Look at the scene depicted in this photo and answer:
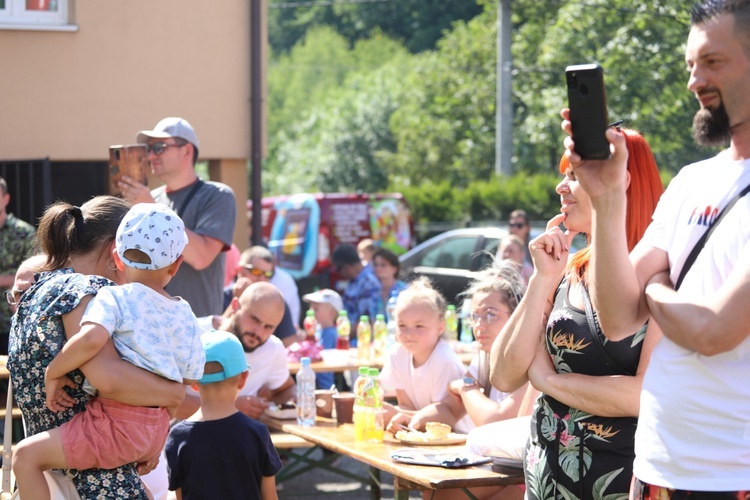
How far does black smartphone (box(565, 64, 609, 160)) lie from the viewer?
2277 millimetres

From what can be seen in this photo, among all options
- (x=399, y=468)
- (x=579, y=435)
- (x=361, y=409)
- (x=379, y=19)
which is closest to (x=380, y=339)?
(x=361, y=409)

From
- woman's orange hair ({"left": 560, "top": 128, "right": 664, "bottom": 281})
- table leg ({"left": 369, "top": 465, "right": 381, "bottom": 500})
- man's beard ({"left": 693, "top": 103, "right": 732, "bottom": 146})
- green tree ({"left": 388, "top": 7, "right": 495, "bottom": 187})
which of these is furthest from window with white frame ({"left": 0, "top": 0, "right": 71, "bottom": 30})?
green tree ({"left": 388, "top": 7, "right": 495, "bottom": 187})

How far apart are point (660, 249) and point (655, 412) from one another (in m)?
0.40

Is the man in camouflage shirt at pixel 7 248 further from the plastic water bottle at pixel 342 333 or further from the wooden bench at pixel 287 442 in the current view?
the plastic water bottle at pixel 342 333

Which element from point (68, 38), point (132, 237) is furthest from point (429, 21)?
point (132, 237)

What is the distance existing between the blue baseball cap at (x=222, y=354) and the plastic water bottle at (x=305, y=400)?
1522mm

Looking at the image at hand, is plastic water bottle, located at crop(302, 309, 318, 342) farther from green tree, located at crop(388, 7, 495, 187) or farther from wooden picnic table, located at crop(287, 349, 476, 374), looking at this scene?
green tree, located at crop(388, 7, 495, 187)

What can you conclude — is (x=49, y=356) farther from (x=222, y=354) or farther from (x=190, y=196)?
(x=190, y=196)

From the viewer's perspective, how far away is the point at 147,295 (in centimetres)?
340

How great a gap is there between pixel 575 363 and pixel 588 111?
116 cm

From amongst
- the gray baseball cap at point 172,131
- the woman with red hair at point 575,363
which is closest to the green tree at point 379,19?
the gray baseball cap at point 172,131

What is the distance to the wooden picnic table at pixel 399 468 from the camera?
4.28 metres

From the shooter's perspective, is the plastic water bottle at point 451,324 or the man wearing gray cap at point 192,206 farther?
the plastic water bottle at point 451,324

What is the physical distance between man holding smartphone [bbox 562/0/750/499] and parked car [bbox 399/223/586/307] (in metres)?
11.9
